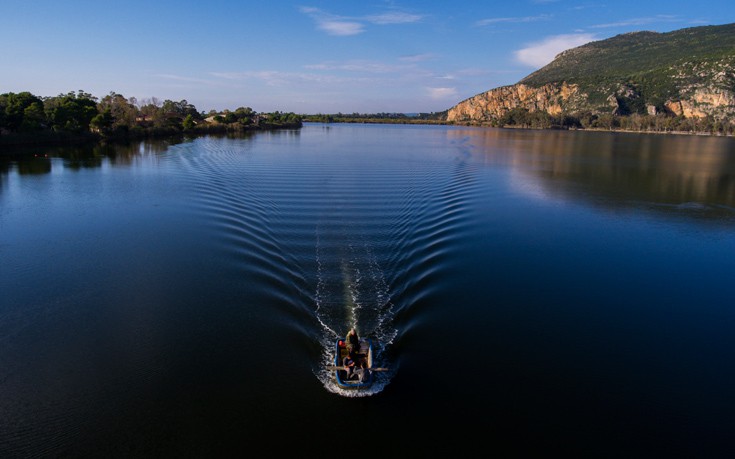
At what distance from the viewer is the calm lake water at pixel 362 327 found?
8.28m

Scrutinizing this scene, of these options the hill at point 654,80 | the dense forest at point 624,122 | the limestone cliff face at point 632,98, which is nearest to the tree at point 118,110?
the dense forest at point 624,122

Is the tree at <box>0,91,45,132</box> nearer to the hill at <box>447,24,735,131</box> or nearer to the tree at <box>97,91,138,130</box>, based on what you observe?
the tree at <box>97,91,138,130</box>

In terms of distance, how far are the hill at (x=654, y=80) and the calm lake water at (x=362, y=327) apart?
137987 millimetres

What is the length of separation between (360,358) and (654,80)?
176253mm

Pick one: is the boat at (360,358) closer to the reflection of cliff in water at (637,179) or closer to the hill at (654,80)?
the reflection of cliff in water at (637,179)

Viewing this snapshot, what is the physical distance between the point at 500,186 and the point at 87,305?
84.3 ft

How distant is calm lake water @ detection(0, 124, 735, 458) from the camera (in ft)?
27.2

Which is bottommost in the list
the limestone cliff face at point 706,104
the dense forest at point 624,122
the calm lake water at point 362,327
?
the calm lake water at point 362,327

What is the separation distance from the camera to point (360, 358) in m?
9.66

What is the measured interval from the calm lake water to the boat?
241mm

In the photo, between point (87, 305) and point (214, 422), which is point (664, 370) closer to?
point (214, 422)

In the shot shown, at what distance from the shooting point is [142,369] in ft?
32.1

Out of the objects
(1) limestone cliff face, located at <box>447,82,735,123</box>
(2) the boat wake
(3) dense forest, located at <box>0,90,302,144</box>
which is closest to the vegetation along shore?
(3) dense forest, located at <box>0,90,302,144</box>

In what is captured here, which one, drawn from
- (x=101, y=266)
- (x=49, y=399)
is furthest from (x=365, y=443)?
(x=101, y=266)
